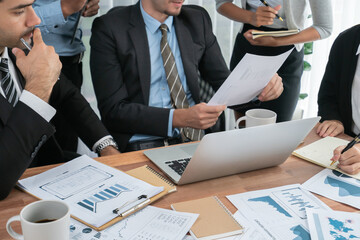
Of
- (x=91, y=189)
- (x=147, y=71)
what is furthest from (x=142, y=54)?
(x=91, y=189)

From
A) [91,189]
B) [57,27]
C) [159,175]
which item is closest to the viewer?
[91,189]

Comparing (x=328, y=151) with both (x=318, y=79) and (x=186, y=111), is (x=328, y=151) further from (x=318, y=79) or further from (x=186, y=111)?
(x=318, y=79)

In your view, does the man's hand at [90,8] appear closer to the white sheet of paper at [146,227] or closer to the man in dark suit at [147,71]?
the man in dark suit at [147,71]

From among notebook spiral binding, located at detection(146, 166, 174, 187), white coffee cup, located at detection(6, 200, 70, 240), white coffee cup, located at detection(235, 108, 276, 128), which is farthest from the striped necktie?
white coffee cup, located at detection(6, 200, 70, 240)

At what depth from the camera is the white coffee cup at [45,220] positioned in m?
0.72

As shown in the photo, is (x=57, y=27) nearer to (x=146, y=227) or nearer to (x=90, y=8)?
(x=90, y=8)

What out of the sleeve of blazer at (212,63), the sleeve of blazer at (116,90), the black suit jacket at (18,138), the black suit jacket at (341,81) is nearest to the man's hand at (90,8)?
the sleeve of blazer at (116,90)

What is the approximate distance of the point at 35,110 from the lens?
3.56 ft

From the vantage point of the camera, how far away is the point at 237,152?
3.56ft

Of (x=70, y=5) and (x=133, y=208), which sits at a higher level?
(x=70, y=5)

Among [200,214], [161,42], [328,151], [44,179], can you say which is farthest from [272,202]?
[161,42]

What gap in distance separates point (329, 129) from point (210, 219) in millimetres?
760

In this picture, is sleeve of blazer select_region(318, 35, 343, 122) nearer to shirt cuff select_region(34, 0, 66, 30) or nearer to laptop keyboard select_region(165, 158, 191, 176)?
laptop keyboard select_region(165, 158, 191, 176)

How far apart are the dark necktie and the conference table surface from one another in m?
0.27
